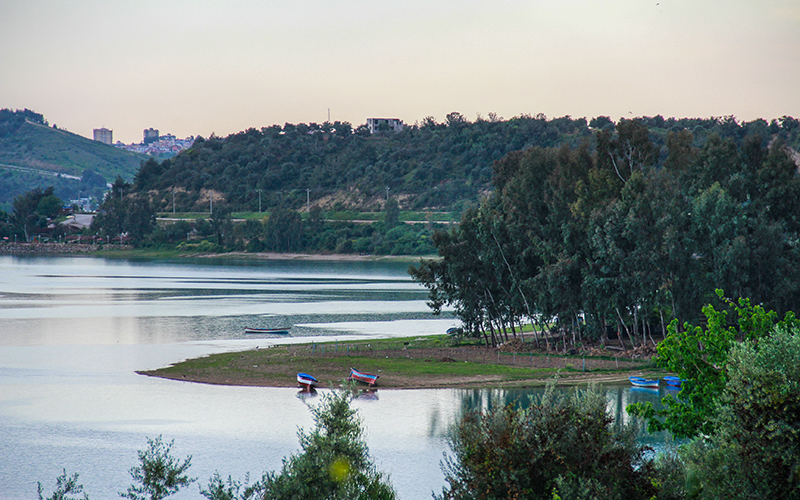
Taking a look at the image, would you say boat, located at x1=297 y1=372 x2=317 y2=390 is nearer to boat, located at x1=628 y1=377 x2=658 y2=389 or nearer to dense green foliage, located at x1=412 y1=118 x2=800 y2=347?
dense green foliage, located at x1=412 y1=118 x2=800 y2=347

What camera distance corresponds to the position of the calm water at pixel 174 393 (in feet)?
98.0

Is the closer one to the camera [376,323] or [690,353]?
[690,353]

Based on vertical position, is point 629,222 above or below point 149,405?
above

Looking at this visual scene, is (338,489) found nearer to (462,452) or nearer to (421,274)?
(462,452)

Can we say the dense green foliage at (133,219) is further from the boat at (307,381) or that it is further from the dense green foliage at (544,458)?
the dense green foliage at (544,458)

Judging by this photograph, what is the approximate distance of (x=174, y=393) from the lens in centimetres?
4184

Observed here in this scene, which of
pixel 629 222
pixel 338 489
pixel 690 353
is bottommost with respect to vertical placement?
pixel 338 489

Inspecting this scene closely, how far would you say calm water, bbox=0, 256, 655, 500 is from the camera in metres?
29.9

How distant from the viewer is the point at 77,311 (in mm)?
79625

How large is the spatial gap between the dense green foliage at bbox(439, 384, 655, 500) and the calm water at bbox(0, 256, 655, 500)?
11262 millimetres

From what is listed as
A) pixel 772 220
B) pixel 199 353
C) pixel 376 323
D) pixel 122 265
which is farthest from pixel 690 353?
pixel 122 265

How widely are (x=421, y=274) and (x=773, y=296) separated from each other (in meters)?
20.2

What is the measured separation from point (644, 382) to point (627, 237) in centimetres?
868

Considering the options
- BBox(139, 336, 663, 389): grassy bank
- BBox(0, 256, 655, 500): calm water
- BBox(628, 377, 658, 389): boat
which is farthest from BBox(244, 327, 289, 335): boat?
BBox(628, 377, 658, 389): boat
